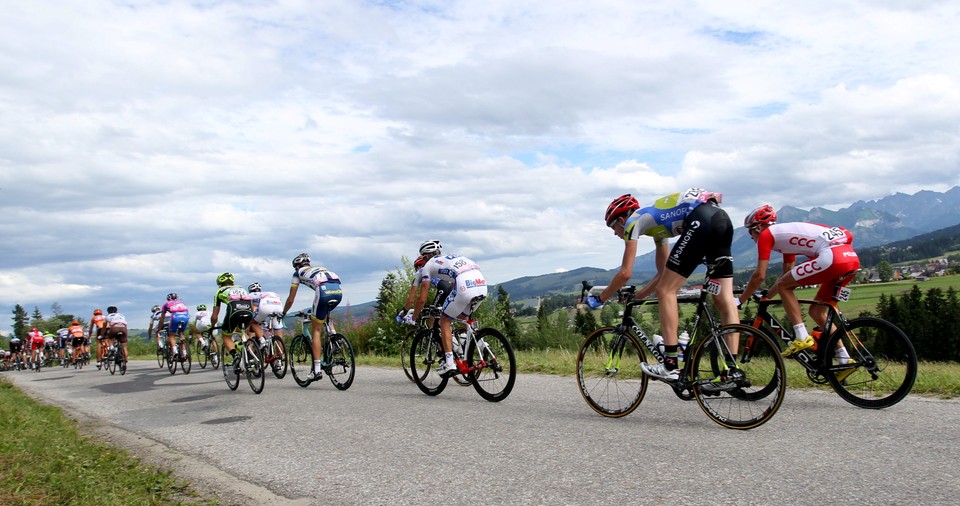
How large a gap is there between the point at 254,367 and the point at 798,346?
319 inches

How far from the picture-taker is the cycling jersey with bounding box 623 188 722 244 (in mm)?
6387

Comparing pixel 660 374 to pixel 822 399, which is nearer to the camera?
pixel 660 374

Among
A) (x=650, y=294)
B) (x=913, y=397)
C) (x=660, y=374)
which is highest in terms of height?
(x=650, y=294)

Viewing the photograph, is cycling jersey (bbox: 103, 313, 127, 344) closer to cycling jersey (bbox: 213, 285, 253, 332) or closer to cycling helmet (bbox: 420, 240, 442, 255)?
cycling jersey (bbox: 213, 285, 253, 332)

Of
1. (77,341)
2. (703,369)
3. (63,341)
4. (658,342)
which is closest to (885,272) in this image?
(658,342)

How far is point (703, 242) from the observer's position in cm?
616

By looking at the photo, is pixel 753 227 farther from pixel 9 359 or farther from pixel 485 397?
pixel 9 359

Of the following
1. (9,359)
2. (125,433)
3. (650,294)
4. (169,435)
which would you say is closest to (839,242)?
(650,294)

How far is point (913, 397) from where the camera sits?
21.7 ft

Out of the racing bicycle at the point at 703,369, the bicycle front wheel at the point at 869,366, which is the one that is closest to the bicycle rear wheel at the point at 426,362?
the racing bicycle at the point at 703,369

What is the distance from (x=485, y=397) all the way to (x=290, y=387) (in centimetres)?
446

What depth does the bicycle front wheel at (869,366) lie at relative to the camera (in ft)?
19.6

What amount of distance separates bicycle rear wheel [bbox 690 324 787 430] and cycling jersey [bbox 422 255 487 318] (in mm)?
3281

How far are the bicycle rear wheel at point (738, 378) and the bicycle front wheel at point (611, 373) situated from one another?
2.11 ft
